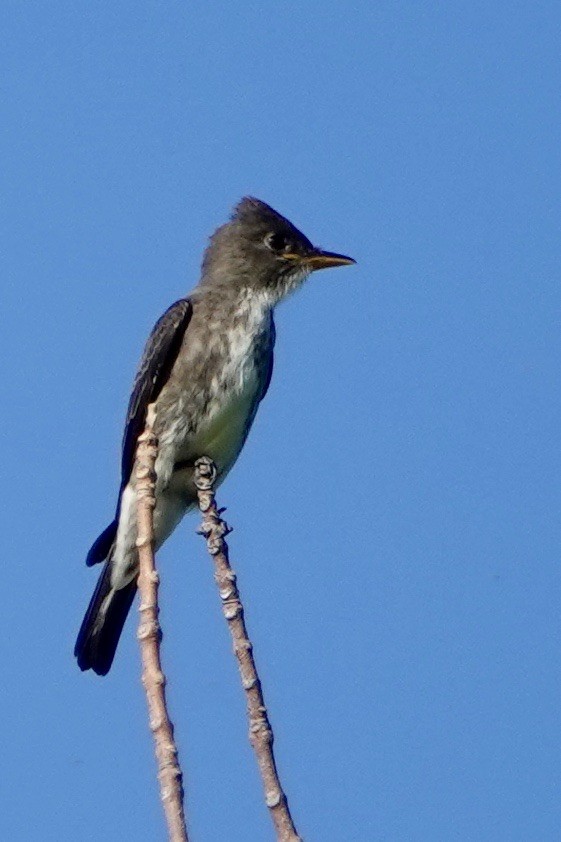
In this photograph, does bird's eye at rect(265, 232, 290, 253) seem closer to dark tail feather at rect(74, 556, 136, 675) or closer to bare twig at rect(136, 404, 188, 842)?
dark tail feather at rect(74, 556, 136, 675)

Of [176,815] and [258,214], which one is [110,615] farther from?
[176,815]

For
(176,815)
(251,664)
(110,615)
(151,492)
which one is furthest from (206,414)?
(176,815)

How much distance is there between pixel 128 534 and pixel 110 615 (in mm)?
402

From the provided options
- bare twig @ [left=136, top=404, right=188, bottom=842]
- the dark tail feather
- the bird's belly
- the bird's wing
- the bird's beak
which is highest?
the bird's beak

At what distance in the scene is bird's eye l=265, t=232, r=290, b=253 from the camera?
904 cm

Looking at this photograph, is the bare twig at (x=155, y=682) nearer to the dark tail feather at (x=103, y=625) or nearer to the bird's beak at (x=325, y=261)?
the dark tail feather at (x=103, y=625)

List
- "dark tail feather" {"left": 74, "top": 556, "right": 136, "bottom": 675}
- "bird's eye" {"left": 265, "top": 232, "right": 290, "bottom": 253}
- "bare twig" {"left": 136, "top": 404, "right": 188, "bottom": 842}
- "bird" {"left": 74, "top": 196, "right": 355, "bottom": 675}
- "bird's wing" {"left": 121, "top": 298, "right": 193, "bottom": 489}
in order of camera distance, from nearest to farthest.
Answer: "bare twig" {"left": 136, "top": 404, "right": 188, "bottom": 842} < "dark tail feather" {"left": 74, "top": 556, "right": 136, "bottom": 675} < "bird" {"left": 74, "top": 196, "right": 355, "bottom": 675} < "bird's wing" {"left": 121, "top": 298, "right": 193, "bottom": 489} < "bird's eye" {"left": 265, "top": 232, "right": 290, "bottom": 253}

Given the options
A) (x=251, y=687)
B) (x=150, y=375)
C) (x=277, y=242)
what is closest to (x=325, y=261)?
(x=277, y=242)

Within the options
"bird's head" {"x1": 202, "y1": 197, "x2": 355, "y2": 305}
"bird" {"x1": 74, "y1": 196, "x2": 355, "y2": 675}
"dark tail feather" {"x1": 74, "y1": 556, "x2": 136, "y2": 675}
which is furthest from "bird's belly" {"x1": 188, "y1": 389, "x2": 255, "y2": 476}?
"bird's head" {"x1": 202, "y1": 197, "x2": 355, "y2": 305}

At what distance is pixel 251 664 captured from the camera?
401 centimetres

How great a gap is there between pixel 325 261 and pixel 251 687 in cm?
527

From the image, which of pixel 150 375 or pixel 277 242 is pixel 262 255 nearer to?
pixel 277 242

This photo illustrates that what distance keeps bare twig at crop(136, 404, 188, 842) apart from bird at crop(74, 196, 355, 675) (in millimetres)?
3029

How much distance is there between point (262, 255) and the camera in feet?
29.3
